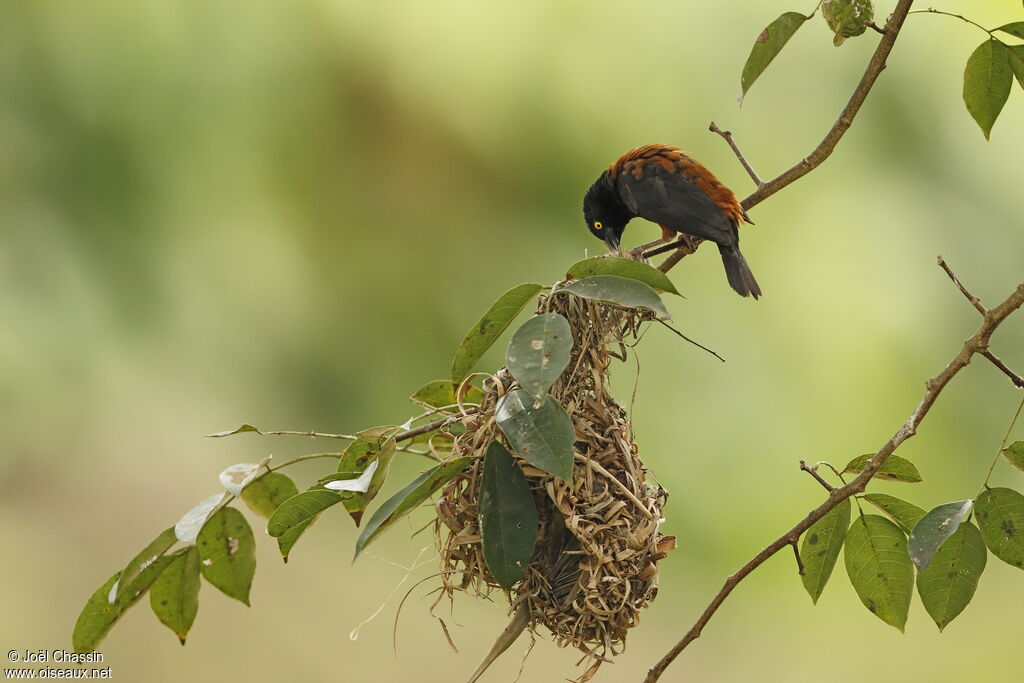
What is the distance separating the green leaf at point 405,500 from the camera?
3.83 ft

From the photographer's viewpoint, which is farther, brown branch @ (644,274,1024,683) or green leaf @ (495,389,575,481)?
brown branch @ (644,274,1024,683)

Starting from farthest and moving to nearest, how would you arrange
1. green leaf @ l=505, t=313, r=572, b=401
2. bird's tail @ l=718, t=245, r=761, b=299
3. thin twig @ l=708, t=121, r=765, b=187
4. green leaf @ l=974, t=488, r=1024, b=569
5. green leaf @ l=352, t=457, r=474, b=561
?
bird's tail @ l=718, t=245, r=761, b=299 → thin twig @ l=708, t=121, r=765, b=187 → green leaf @ l=974, t=488, r=1024, b=569 → green leaf @ l=352, t=457, r=474, b=561 → green leaf @ l=505, t=313, r=572, b=401

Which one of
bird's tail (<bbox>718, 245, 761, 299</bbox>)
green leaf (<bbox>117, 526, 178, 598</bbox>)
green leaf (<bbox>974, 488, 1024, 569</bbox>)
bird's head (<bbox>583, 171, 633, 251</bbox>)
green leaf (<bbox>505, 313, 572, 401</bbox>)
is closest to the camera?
green leaf (<bbox>505, 313, 572, 401</bbox>)

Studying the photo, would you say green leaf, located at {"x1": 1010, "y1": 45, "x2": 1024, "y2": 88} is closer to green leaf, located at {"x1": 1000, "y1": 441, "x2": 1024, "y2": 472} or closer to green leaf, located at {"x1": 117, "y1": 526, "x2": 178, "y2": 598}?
green leaf, located at {"x1": 1000, "y1": 441, "x2": 1024, "y2": 472}

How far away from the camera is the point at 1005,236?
4.21 metres

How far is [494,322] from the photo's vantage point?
133cm

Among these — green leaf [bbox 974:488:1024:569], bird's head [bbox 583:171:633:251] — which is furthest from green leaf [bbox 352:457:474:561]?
bird's head [bbox 583:171:633:251]

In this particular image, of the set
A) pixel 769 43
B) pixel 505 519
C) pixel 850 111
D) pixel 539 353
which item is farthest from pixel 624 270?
pixel 850 111

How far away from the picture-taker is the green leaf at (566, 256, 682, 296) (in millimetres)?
1188

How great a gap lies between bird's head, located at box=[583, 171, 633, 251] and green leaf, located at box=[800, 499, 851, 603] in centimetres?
158

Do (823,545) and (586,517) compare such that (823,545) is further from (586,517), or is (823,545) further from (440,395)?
(440,395)

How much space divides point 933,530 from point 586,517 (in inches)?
20.1

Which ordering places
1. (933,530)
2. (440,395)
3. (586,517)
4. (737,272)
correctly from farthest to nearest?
(737,272), (440,395), (586,517), (933,530)

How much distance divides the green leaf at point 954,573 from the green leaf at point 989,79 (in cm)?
66
